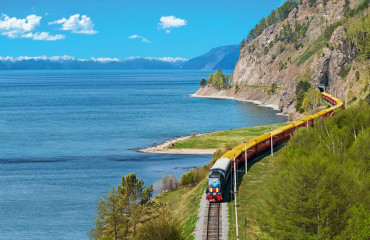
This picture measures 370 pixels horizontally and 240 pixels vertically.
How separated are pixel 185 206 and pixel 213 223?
12439 mm

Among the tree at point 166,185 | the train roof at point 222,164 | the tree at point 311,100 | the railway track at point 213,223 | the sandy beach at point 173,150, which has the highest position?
the tree at point 311,100

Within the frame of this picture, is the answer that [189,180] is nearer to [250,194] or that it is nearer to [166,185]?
[166,185]

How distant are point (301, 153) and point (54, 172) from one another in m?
Result: 58.7

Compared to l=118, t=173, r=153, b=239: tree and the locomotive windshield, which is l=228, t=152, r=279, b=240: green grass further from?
l=118, t=173, r=153, b=239: tree

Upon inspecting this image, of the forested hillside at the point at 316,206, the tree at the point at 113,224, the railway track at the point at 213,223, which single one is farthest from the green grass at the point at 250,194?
the tree at the point at 113,224

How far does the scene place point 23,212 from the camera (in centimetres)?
7156

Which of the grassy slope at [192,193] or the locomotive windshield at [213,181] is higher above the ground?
the locomotive windshield at [213,181]

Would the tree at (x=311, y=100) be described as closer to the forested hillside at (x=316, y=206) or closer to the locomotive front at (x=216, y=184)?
the locomotive front at (x=216, y=184)

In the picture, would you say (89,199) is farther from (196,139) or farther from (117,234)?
(196,139)

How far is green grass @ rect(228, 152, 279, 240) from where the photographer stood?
42875 mm

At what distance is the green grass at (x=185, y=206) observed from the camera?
150 feet

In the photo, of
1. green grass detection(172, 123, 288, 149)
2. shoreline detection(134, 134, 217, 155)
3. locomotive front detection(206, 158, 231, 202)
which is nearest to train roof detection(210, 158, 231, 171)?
locomotive front detection(206, 158, 231, 202)

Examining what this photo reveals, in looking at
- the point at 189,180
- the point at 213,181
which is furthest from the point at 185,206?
the point at 189,180

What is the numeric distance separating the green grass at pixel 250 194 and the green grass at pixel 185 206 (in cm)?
375
